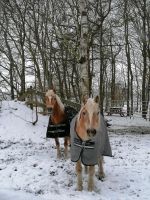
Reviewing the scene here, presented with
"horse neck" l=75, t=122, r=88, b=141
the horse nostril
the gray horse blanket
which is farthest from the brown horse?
the horse nostril

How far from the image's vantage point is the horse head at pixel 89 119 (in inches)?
273

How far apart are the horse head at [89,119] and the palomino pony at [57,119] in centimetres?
322

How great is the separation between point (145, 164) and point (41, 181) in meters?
2.94

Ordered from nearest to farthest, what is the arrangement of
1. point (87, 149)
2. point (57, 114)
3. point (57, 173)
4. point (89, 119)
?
1. point (89, 119)
2. point (87, 149)
3. point (57, 173)
4. point (57, 114)

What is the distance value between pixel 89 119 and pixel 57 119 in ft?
13.6

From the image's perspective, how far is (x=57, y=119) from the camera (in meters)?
11.0

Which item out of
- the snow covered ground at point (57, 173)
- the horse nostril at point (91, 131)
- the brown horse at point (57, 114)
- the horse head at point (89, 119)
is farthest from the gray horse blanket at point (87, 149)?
the brown horse at point (57, 114)

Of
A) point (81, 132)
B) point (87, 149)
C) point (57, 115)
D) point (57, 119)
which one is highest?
point (57, 115)

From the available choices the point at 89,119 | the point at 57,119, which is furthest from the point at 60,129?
the point at 89,119

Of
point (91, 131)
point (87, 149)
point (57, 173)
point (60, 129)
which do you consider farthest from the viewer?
point (60, 129)

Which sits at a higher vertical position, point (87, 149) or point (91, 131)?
point (91, 131)

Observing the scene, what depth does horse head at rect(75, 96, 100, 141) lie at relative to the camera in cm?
693

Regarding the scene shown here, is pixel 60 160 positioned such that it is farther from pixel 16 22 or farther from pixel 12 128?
pixel 16 22

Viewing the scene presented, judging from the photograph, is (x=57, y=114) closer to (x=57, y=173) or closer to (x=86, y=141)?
(x=57, y=173)
